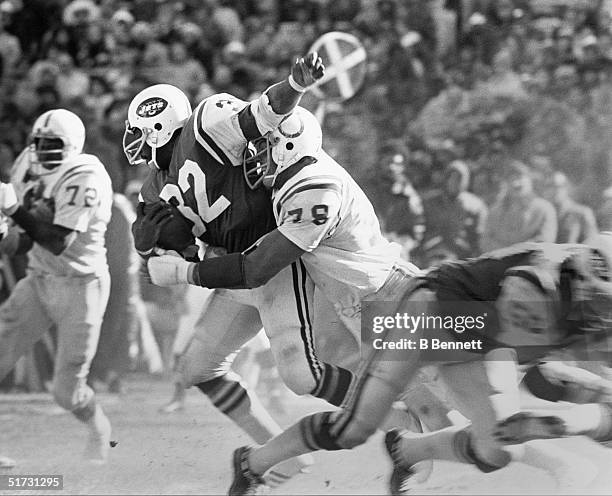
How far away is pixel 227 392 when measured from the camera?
4.27 metres

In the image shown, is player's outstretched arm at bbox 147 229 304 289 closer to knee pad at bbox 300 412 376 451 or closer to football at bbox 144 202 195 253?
football at bbox 144 202 195 253

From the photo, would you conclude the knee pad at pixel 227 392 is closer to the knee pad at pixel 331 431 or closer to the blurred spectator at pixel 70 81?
the knee pad at pixel 331 431

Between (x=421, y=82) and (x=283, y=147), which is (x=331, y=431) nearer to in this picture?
(x=283, y=147)

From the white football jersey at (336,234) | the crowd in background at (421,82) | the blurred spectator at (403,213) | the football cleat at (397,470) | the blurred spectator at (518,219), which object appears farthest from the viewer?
the blurred spectator at (518,219)

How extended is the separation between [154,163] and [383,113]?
2.73 meters

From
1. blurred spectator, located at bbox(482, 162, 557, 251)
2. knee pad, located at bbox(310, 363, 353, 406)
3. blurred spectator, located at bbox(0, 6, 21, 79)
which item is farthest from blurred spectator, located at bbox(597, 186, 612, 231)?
blurred spectator, located at bbox(0, 6, 21, 79)

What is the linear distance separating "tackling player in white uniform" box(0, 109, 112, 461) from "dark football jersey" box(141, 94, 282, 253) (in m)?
0.65

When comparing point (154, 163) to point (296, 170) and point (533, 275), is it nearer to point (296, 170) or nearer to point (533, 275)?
point (296, 170)

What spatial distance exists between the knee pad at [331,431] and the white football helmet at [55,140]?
142cm

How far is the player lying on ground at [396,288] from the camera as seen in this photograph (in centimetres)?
391

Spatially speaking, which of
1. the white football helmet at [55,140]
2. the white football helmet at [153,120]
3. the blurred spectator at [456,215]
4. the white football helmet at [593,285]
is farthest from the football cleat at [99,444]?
the blurred spectator at [456,215]

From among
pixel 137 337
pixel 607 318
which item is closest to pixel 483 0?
pixel 137 337

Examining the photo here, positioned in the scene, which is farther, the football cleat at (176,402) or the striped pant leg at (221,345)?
the football cleat at (176,402)

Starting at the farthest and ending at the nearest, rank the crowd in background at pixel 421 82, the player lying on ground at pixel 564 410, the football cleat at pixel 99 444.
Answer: the crowd in background at pixel 421 82, the football cleat at pixel 99 444, the player lying on ground at pixel 564 410
